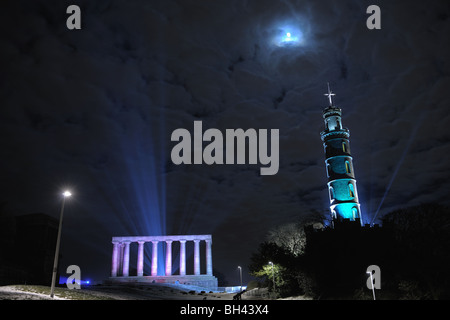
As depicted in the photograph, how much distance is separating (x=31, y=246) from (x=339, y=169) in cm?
8790

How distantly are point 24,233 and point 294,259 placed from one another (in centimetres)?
8184

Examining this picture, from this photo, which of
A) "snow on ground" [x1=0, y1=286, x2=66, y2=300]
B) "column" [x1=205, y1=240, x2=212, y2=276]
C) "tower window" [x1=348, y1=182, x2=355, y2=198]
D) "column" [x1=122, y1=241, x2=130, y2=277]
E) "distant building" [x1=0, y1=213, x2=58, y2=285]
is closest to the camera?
"snow on ground" [x1=0, y1=286, x2=66, y2=300]

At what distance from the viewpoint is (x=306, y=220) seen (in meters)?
90.4

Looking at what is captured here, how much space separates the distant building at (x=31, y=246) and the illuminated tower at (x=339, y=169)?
77.8m

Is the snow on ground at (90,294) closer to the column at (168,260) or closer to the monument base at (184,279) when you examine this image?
the monument base at (184,279)

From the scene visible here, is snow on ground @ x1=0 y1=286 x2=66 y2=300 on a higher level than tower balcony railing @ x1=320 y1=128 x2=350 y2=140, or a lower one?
lower

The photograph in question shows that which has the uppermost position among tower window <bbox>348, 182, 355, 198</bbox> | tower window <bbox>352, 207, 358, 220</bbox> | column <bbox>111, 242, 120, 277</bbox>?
tower window <bbox>348, 182, 355, 198</bbox>

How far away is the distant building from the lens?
82562 millimetres

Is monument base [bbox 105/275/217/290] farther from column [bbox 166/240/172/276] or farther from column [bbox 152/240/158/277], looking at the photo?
column [bbox 152/240/158/277]

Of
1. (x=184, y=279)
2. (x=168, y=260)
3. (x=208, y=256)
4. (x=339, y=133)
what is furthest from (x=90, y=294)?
(x=208, y=256)

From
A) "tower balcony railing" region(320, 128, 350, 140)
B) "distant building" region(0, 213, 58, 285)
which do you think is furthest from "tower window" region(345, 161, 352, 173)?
"distant building" region(0, 213, 58, 285)

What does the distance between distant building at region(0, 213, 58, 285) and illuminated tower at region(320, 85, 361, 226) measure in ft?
255
